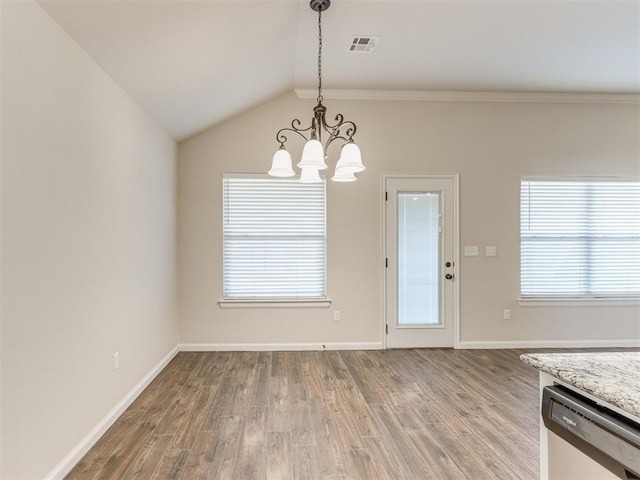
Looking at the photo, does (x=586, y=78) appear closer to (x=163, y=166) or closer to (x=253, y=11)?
(x=253, y=11)

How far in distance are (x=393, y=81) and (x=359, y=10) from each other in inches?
55.4

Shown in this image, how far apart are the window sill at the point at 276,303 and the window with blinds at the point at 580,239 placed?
2.59 metres

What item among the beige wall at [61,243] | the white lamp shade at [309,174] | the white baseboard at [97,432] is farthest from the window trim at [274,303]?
the white lamp shade at [309,174]

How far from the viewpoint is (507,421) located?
259cm

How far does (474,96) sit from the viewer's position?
14.4ft

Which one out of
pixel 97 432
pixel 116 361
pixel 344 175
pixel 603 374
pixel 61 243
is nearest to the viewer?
pixel 603 374

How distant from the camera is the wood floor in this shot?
80.4 inches

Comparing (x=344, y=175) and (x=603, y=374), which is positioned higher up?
(x=344, y=175)

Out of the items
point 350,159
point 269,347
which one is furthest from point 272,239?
point 350,159

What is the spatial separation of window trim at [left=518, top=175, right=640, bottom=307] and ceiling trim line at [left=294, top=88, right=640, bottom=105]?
0.96m

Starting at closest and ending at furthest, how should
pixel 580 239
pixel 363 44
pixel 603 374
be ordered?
pixel 603 374
pixel 363 44
pixel 580 239

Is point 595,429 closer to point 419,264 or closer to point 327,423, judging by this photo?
point 327,423

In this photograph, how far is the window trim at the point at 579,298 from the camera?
445cm

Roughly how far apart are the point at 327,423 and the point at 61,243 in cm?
207
